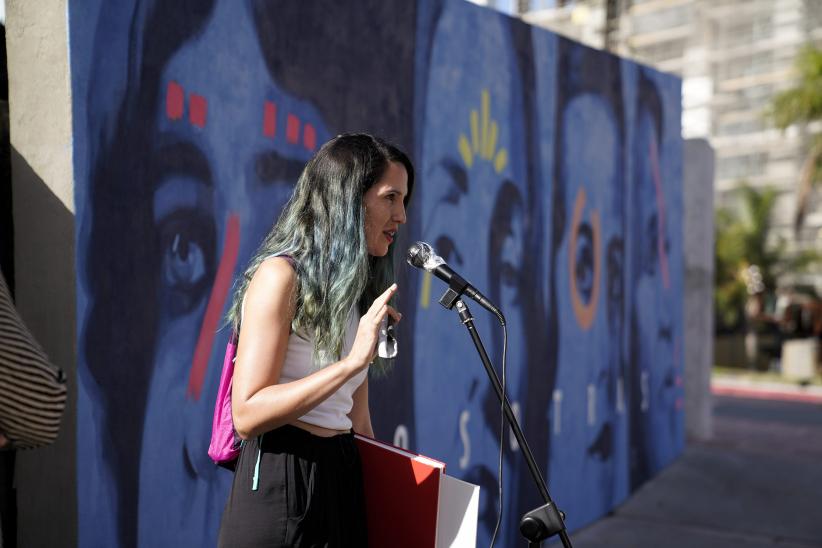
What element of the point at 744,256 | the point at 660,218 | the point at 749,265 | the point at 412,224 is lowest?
the point at 412,224

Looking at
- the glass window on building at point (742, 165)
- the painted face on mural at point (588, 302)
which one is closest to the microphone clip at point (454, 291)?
the painted face on mural at point (588, 302)

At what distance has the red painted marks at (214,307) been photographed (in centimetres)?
313

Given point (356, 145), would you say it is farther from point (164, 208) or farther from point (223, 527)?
point (164, 208)

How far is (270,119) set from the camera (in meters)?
3.51

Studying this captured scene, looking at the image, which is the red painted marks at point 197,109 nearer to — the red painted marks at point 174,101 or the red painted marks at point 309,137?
the red painted marks at point 174,101

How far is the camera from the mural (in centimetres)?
284

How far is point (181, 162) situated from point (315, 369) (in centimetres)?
139

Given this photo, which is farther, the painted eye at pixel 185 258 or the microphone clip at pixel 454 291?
the painted eye at pixel 185 258

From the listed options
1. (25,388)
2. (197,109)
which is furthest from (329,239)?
(197,109)

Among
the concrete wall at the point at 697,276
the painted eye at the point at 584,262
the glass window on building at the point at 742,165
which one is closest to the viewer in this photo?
the painted eye at the point at 584,262

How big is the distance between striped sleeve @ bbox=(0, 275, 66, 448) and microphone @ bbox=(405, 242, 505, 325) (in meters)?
0.83

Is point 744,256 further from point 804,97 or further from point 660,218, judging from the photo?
point 660,218

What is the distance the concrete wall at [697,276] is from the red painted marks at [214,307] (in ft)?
22.4

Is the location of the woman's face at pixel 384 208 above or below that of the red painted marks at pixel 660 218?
below
